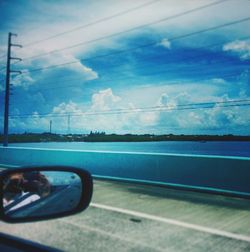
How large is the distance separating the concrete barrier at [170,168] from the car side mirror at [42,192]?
7095mm

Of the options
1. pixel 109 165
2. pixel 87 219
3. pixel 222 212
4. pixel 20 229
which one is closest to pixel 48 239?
pixel 20 229

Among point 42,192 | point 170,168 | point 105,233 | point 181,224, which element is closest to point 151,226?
point 181,224

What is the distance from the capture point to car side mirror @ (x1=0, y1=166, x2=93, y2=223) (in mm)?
2383

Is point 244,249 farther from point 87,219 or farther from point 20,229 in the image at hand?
point 20,229

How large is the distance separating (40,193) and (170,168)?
831 cm

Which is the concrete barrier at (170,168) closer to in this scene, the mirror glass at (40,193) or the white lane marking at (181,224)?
the white lane marking at (181,224)

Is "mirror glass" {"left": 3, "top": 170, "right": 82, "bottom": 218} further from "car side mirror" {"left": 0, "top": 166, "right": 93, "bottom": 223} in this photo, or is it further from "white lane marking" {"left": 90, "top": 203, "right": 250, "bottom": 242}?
"white lane marking" {"left": 90, "top": 203, "right": 250, "bottom": 242}

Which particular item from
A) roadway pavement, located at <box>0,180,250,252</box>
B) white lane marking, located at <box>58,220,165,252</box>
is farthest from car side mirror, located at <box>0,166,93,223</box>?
white lane marking, located at <box>58,220,165,252</box>

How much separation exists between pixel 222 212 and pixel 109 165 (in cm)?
586

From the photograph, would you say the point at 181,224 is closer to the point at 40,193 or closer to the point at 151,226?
the point at 151,226

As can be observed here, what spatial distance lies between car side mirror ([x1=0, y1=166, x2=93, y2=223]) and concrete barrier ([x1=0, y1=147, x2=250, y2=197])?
7.09m

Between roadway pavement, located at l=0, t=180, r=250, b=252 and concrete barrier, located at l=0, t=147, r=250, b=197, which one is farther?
concrete barrier, located at l=0, t=147, r=250, b=197

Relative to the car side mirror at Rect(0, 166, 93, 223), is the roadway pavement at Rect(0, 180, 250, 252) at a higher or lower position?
lower

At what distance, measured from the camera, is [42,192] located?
8.30 feet
